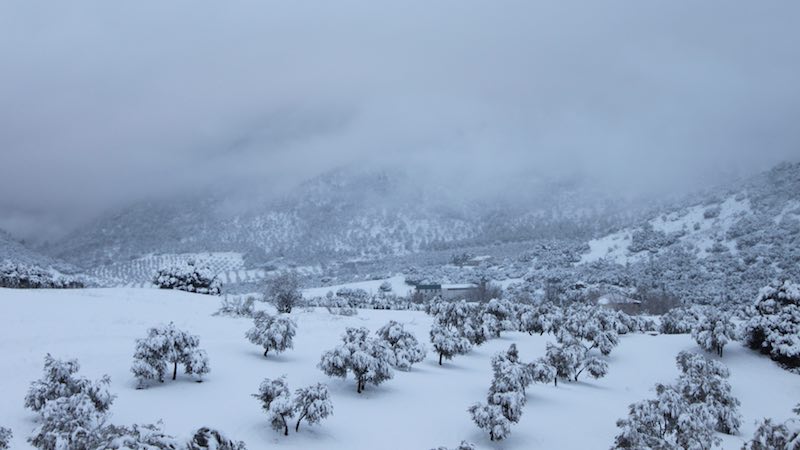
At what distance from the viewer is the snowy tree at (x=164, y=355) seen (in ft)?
95.8

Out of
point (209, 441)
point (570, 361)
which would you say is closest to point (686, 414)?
point (570, 361)

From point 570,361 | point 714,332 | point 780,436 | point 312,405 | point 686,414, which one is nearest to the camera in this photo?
point 780,436

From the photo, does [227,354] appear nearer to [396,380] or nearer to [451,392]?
[396,380]

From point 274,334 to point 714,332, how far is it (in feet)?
130

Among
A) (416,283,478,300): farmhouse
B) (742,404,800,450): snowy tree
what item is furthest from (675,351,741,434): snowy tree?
(416,283,478,300): farmhouse

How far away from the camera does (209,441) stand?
45.0ft

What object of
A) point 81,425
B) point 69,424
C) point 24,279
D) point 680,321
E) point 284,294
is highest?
point 24,279

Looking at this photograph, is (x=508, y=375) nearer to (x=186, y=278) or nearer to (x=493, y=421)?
(x=493, y=421)

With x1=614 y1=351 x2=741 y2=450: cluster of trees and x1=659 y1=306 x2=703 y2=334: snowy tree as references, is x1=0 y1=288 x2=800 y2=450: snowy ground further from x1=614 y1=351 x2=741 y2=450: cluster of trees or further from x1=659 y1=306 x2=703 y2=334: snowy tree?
x1=659 y1=306 x2=703 y2=334: snowy tree

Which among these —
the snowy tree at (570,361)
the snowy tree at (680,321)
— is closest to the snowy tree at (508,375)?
the snowy tree at (570,361)

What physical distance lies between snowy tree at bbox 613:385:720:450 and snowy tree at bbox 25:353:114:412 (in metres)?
20.9

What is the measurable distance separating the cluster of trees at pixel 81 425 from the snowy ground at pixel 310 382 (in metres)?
1.46

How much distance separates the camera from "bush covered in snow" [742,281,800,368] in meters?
47.2

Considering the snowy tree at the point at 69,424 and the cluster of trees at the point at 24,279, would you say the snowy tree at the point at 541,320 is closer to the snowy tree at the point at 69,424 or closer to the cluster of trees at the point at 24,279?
the snowy tree at the point at 69,424
